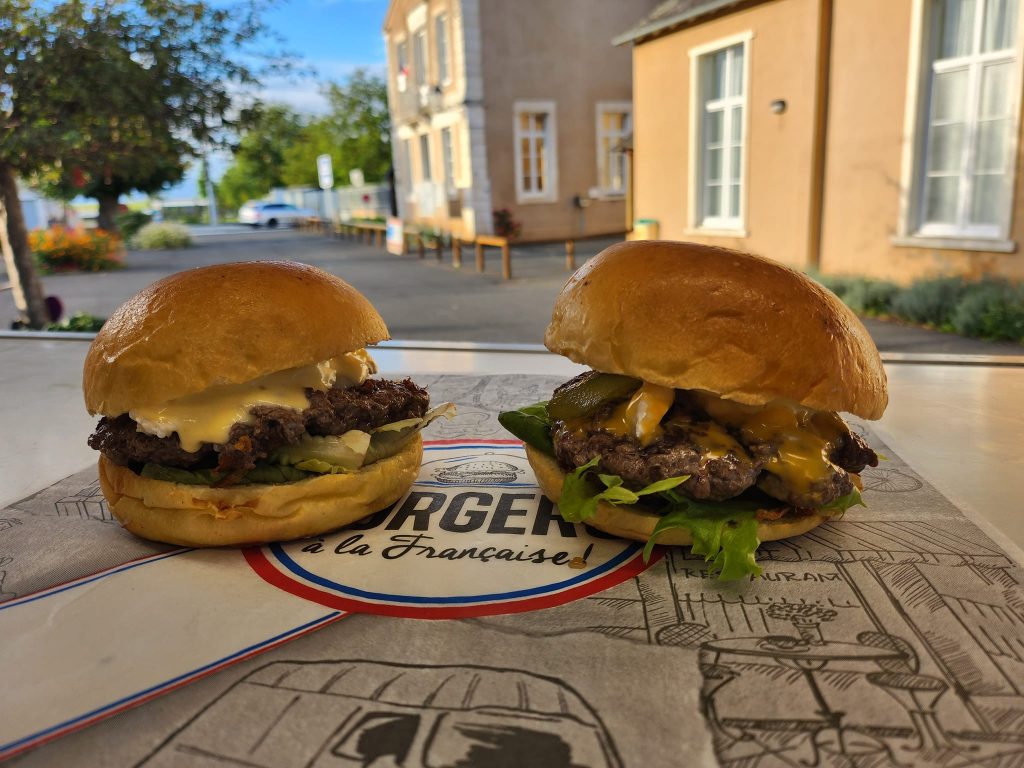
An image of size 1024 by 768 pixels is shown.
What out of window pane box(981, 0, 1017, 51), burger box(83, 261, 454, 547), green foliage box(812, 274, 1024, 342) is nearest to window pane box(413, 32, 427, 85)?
green foliage box(812, 274, 1024, 342)

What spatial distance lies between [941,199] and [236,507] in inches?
337

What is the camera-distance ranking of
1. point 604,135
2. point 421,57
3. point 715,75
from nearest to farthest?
1. point 715,75
2. point 604,135
3. point 421,57

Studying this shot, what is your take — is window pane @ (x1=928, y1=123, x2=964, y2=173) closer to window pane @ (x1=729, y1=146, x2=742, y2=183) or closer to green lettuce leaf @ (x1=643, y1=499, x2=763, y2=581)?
window pane @ (x1=729, y1=146, x2=742, y2=183)

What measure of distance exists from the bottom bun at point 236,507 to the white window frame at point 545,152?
1824 cm

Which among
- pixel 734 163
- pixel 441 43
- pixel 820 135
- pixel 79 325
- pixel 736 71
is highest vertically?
pixel 441 43

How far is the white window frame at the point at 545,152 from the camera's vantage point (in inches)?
753

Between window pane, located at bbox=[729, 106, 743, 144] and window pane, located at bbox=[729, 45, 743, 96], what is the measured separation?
0.76 feet

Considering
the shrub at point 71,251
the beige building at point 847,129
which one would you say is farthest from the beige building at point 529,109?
the shrub at point 71,251

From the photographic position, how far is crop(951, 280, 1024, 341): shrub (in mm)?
6891

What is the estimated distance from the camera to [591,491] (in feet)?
6.91

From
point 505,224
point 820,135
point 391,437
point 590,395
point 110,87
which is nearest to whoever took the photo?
point 590,395

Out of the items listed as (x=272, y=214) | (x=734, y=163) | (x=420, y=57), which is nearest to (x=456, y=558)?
(x=734, y=163)

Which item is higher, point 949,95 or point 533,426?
point 949,95

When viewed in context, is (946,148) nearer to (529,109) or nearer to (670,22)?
(670,22)
